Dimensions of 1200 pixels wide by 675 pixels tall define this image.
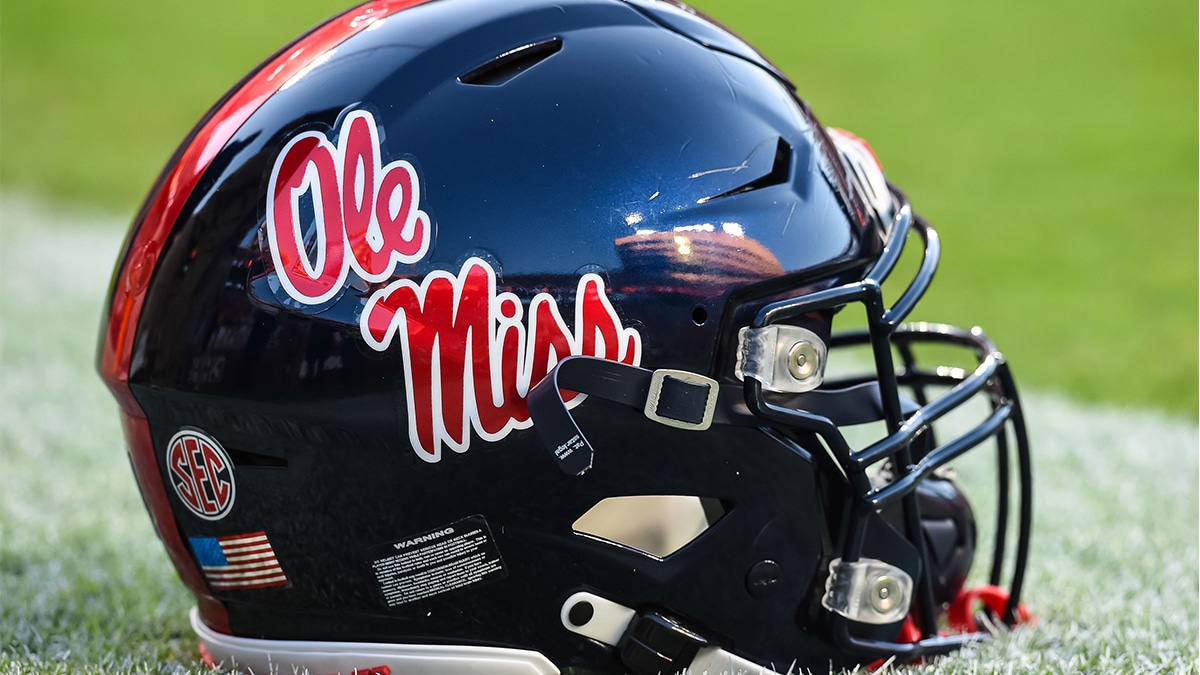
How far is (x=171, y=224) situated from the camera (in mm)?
1590

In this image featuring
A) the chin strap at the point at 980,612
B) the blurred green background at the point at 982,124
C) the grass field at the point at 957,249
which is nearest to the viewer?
the chin strap at the point at 980,612

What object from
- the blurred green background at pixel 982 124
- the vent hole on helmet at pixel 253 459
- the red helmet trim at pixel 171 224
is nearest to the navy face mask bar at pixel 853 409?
the vent hole on helmet at pixel 253 459

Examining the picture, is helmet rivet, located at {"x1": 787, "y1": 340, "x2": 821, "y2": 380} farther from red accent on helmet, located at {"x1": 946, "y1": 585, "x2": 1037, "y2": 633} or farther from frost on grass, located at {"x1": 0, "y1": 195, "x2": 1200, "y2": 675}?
red accent on helmet, located at {"x1": 946, "y1": 585, "x2": 1037, "y2": 633}

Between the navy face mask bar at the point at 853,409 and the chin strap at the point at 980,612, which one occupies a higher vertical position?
the navy face mask bar at the point at 853,409

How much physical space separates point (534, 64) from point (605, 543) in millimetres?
643

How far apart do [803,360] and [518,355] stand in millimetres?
379

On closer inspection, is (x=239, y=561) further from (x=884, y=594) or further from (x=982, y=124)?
(x=982, y=124)

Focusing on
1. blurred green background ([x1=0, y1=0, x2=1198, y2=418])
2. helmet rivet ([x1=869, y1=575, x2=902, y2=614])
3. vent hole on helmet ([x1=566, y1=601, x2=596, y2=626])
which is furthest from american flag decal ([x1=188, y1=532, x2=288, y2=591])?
blurred green background ([x1=0, y1=0, x2=1198, y2=418])

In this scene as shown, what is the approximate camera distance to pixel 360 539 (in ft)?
5.12

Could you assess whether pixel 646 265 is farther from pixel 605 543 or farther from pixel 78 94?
pixel 78 94

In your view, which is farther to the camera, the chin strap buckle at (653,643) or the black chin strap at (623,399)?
the chin strap buckle at (653,643)

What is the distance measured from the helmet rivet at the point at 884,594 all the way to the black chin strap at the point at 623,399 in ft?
1.04

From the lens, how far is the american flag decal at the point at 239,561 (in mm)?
1610

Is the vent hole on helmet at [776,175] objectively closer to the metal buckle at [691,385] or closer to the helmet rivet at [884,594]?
the metal buckle at [691,385]
